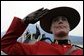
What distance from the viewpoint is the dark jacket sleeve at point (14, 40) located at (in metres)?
6.44

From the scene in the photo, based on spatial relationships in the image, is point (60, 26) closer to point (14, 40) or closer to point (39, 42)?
point (39, 42)

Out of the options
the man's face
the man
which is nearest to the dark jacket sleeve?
Result: the man

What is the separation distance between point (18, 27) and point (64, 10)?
1.01m

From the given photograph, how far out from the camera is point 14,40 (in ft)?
21.4

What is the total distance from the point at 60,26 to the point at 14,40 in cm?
80

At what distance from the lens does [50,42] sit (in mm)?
6723

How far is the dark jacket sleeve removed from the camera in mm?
6438

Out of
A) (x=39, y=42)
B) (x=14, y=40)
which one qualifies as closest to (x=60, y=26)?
(x=39, y=42)

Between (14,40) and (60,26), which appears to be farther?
(60,26)

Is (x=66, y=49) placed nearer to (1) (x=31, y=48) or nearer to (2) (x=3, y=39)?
(1) (x=31, y=48)

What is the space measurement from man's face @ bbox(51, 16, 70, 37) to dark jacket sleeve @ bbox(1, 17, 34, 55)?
0.55m

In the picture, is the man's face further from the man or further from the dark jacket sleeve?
the dark jacket sleeve

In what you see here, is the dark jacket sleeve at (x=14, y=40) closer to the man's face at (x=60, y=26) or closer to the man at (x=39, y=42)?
the man at (x=39, y=42)

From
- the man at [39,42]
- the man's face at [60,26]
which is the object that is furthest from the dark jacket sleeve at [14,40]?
the man's face at [60,26]
